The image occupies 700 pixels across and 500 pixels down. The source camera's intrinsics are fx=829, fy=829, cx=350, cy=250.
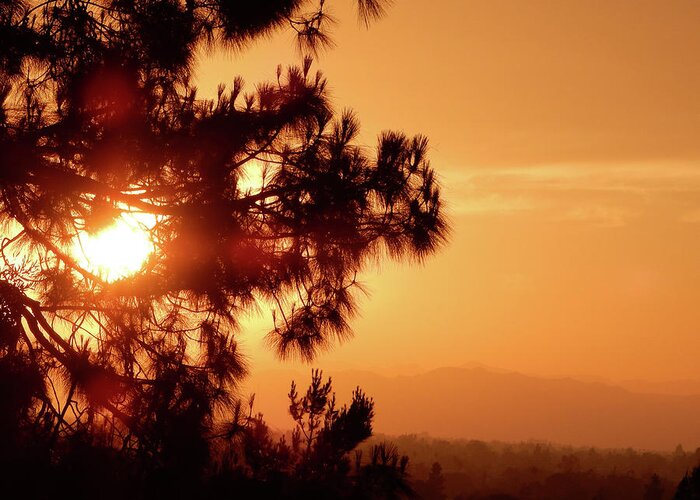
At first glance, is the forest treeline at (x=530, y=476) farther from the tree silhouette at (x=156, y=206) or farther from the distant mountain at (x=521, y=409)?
the distant mountain at (x=521, y=409)

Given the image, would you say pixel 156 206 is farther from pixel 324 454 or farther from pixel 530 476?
pixel 530 476

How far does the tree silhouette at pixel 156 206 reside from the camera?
4680mm

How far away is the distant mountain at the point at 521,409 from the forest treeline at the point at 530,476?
136 ft

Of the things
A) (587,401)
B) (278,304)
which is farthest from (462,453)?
(587,401)

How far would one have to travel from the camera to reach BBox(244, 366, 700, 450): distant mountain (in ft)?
318

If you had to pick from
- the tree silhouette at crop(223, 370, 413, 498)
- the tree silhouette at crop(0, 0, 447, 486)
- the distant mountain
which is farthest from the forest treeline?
the distant mountain

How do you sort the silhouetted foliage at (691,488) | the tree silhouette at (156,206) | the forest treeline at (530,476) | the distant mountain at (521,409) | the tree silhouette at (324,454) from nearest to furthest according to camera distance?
the tree silhouette at (156,206)
the tree silhouette at (324,454)
the silhouetted foliage at (691,488)
the forest treeline at (530,476)
the distant mountain at (521,409)

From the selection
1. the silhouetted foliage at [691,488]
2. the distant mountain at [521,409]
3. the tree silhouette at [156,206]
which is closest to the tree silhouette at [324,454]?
the tree silhouette at [156,206]

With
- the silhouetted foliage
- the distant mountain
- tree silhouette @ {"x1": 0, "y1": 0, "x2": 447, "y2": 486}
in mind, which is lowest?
the silhouetted foliage

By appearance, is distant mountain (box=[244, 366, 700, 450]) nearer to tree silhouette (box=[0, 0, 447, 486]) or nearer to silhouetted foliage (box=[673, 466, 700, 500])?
silhouetted foliage (box=[673, 466, 700, 500])

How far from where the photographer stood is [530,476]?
3406 centimetres

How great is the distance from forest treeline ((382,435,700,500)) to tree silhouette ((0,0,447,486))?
16.2m

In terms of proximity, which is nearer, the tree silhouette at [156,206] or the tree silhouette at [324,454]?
the tree silhouette at [156,206]

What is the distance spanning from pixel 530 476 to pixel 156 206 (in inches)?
1257
